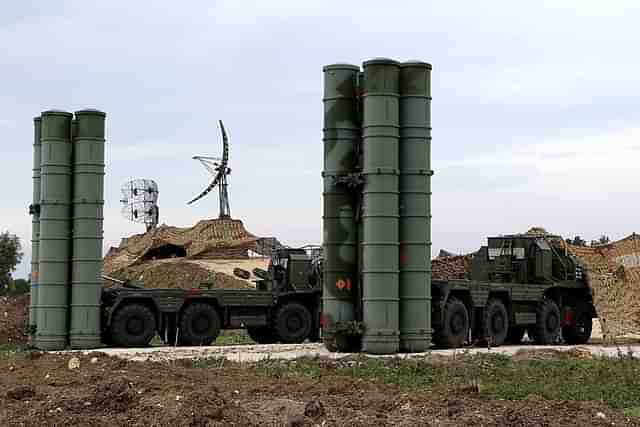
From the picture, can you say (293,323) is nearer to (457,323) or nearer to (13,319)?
(457,323)

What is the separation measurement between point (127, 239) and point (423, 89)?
38837mm

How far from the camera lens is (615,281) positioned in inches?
1236

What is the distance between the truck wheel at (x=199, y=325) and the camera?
94.0ft

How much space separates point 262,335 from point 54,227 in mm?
7339

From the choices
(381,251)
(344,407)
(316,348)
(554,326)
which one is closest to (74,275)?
(316,348)

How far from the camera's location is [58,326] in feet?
88.2

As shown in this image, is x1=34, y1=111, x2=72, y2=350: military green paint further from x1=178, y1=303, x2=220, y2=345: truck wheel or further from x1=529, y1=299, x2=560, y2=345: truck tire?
x1=529, y1=299, x2=560, y2=345: truck tire

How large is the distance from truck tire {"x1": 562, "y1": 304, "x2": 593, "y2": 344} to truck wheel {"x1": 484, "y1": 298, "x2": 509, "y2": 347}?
3.90 metres

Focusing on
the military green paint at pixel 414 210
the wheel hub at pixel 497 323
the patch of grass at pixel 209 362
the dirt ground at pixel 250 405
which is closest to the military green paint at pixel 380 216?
the military green paint at pixel 414 210

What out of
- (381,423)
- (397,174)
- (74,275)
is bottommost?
(381,423)

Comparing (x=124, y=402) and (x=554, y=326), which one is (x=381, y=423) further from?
(x=554, y=326)

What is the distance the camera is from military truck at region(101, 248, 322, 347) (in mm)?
27641

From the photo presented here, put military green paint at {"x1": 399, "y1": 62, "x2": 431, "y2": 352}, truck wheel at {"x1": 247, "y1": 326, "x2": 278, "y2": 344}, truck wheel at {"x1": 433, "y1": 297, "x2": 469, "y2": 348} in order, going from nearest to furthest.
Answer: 1. military green paint at {"x1": 399, "y1": 62, "x2": 431, "y2": 352}
2. truck wheel at {"x1": 433, "y1": 297, "x2": 469, "y2": 348}
3. truck wheel at {"x1": 247, "y1": 326, "x2": 278, "y2": 344}

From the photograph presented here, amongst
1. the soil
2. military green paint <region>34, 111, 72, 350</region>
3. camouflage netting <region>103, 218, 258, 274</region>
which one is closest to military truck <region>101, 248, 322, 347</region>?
military green paint <region>34, 111, 72, 350</region>
